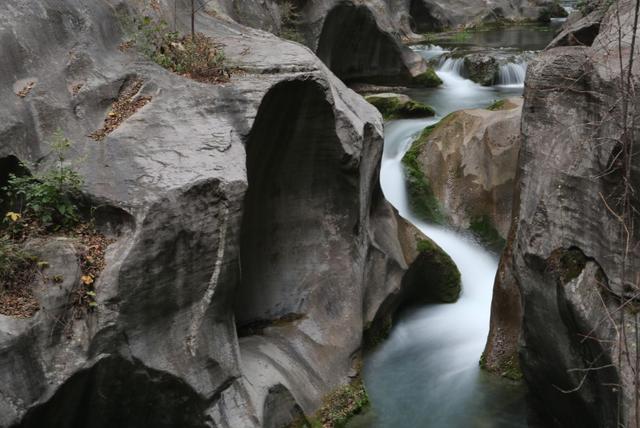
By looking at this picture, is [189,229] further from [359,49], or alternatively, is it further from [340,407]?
[359,49]

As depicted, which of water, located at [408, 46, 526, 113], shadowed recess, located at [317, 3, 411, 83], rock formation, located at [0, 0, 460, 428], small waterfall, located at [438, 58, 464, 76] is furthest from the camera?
small waterfall, located at [438, 58, 464, 76]

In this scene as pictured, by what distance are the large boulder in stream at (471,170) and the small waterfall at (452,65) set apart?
778 cm

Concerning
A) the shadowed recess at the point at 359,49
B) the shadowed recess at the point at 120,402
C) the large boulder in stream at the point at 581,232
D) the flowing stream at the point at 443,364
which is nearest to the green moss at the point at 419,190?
the flowing stream at the point at 443,364

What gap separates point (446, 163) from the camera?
1305 centimetres

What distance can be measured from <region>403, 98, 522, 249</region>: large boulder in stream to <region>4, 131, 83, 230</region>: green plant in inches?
294

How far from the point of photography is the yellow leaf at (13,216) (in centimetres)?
607

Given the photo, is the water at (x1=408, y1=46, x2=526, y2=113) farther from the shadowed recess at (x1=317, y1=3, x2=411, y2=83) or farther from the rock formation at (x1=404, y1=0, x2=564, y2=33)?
the rock formation at (x1=404, y1=0, x2=564, y2=33)

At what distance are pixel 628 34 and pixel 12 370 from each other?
606 cm

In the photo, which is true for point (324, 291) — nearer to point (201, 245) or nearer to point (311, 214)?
point (311, 214)

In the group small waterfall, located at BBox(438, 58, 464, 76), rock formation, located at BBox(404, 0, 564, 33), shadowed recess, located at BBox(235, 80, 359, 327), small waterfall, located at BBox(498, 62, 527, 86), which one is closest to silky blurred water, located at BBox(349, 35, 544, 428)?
shadowed recess, located at BBox(235, 80, 359, 327)

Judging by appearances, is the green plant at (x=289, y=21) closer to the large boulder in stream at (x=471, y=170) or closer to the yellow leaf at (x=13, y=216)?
the large boulder in stream at (x=471, y=170)

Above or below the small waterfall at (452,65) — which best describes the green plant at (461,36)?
above

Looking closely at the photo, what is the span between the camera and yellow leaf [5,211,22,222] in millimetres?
6066

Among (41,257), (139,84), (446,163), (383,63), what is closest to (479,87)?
(383,63)
